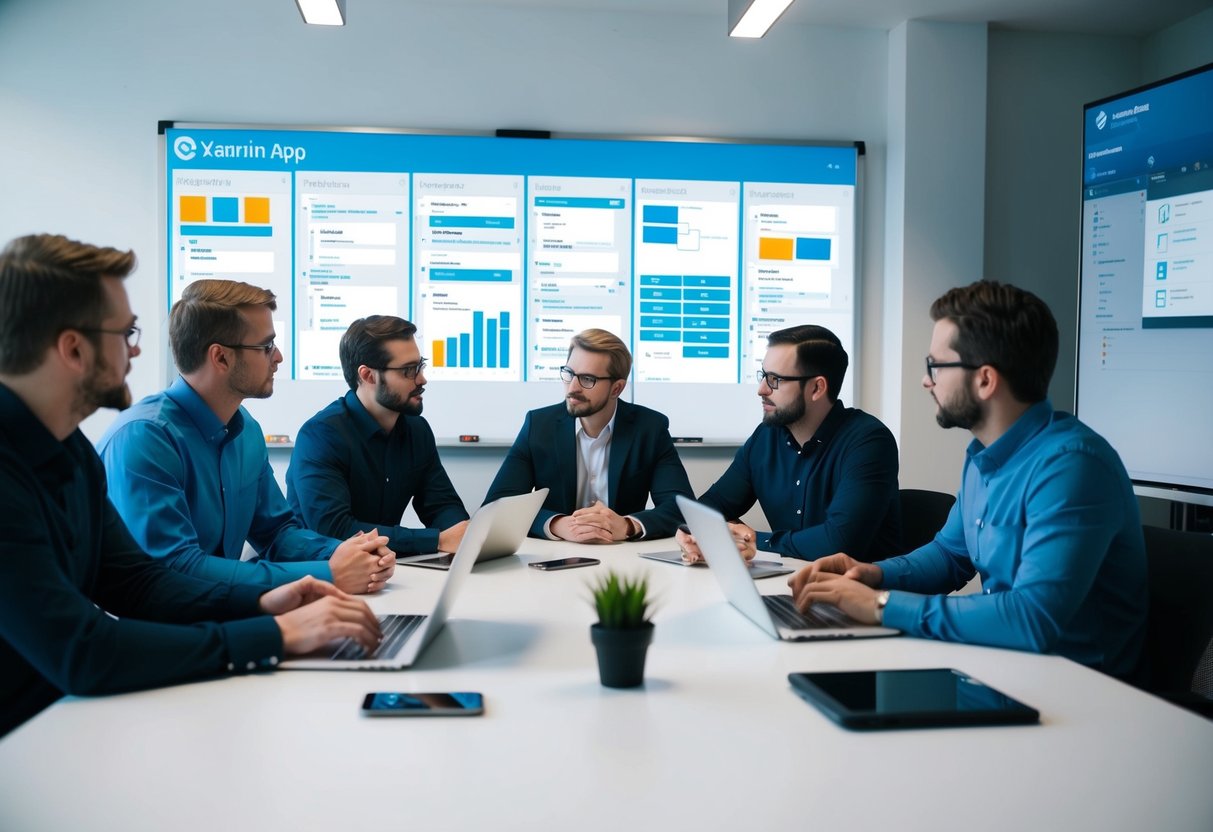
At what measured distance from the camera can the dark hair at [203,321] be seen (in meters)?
2.46

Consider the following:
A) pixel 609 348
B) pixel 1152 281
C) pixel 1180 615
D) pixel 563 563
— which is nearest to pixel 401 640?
pixel 563 563

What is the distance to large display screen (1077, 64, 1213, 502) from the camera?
340 centimetres

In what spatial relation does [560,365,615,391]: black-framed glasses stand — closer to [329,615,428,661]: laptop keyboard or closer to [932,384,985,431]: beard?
[932,384,985,431]: beard

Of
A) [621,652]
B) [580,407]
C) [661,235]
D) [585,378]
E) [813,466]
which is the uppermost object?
[661,235]

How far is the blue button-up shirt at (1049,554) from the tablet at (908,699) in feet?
0.90

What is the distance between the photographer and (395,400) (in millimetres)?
3287

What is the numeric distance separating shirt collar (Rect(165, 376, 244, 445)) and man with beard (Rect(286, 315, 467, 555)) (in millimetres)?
580

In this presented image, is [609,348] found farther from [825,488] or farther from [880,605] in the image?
[880,605]

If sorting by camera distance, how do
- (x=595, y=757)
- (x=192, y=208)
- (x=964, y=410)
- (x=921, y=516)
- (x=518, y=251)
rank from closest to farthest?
(x=595, y=757) < (x=964, y=410) < (x=921, y=516) < (x=192, y=208) < (x=518, y=251)

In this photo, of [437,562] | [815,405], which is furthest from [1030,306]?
[437,562]

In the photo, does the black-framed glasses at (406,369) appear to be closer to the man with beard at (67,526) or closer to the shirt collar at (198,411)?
the shirt collar at (198,411)

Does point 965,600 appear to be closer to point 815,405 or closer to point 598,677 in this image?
point 598,677

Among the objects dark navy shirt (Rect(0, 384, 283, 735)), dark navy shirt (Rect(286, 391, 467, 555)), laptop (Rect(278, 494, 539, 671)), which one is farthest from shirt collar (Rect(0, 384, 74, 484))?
dark navy shirt (Rect(286, 391, 467, 555))

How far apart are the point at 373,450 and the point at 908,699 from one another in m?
2.37
